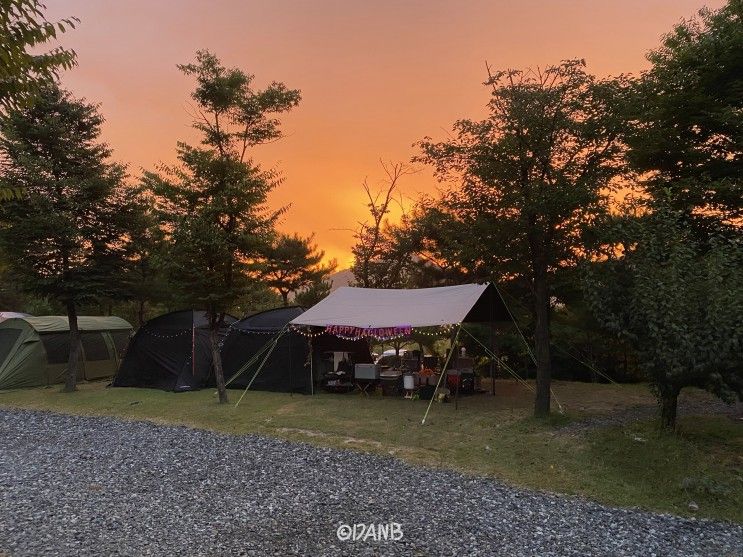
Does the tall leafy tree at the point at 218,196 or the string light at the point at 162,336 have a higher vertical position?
the tall leafy tree at the point at 218,196

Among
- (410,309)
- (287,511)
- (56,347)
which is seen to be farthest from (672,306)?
(56,347)

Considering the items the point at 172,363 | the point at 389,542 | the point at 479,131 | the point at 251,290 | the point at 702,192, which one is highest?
the point at 479,131

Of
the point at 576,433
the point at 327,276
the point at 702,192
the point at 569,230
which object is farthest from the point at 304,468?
the point at 327,276

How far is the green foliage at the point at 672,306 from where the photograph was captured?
6.01 meters

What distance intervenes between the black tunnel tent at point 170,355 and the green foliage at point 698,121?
36.9 ft

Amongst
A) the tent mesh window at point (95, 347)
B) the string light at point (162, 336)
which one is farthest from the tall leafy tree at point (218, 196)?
the tent mesh window at point (95, 347)

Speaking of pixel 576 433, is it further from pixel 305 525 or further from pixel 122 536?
pixel 122 536

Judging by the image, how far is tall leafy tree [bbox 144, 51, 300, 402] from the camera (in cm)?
1158

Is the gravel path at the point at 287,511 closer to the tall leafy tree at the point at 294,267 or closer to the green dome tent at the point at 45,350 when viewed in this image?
the green dome tent at the point at 45,350

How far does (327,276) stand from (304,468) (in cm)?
2424

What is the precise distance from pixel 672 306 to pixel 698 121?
491cm

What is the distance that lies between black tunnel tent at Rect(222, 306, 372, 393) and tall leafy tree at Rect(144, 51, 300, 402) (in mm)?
1296

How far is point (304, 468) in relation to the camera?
21.0 feet

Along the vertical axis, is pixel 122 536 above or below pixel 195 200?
below
